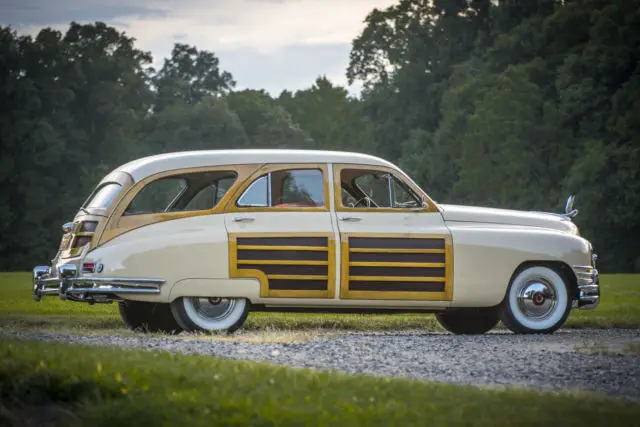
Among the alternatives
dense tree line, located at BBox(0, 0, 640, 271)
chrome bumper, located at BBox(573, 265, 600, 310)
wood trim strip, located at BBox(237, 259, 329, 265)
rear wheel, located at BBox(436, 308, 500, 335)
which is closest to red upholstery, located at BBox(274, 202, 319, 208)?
wood trim strip, located at BBox(237, 259, 329, 265)

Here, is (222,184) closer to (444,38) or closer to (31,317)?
(31,317)

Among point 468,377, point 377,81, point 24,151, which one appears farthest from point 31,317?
point 377,81

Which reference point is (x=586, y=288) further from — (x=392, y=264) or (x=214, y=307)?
(x=214, y=307)

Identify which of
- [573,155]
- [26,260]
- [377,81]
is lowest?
[26,260]

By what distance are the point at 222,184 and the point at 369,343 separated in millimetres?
2642

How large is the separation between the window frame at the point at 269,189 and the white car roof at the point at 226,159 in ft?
0.18

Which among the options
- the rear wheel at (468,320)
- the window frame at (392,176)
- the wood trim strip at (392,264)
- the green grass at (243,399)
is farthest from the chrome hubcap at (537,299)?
the green grass at (243,399)

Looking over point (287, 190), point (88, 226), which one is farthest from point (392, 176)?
point (88, 226)

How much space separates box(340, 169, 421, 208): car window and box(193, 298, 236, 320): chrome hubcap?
1.69 m

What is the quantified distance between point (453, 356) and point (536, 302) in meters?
3.40

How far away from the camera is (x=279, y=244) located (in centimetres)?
1404

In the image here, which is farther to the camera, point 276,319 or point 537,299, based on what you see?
point 276,319

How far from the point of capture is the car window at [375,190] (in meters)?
14.7

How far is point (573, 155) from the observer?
54594 millimetres
